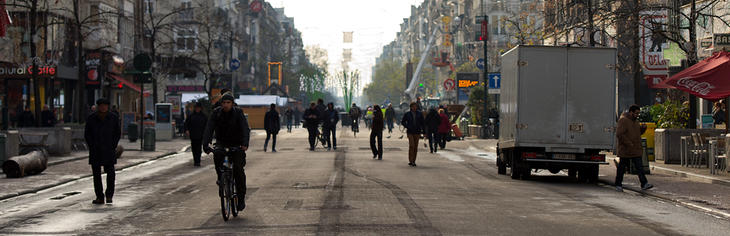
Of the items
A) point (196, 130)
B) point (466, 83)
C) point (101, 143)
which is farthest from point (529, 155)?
point (466, 83)

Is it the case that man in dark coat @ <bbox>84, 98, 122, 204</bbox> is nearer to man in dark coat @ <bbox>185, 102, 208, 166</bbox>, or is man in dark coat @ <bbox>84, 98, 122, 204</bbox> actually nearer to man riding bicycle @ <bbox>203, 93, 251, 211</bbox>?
man riding bicycle @ <bbox>203, 93, 251, 211</bbox>

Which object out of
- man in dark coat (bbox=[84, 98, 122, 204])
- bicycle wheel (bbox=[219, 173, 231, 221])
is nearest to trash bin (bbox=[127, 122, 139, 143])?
man in dark coat (bbox=[84, 98, 122, 204])

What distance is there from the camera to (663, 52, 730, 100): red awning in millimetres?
20778

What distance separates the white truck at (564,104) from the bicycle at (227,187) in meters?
8.49

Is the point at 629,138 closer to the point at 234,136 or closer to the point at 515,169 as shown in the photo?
the point at 515,169

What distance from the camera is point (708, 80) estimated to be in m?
21.0

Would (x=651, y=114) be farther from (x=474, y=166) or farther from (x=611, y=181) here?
(x=611, y=181)

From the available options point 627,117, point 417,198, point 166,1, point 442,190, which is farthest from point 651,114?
point 166,1

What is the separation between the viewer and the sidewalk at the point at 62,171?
55.4ft

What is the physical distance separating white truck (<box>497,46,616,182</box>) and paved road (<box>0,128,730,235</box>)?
0.69 m

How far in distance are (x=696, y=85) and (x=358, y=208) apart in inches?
446

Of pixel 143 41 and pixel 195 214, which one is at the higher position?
pixel 143 41

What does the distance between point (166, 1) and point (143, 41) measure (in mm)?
23058

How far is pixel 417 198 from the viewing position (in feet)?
46.7
